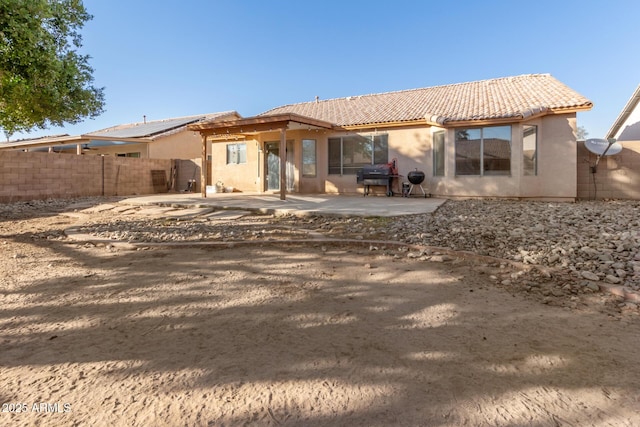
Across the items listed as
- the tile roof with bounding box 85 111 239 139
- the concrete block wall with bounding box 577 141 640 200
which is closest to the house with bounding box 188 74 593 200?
the concrete block wall with bounding box 577 141 640 200

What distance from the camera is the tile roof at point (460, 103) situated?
10.7m

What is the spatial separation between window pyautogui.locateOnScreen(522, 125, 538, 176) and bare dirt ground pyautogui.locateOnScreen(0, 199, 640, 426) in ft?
26.7

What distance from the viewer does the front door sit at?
47.8ft

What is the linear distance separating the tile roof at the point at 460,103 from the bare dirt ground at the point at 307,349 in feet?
27.8

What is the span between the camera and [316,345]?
2.32m

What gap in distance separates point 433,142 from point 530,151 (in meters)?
2.83

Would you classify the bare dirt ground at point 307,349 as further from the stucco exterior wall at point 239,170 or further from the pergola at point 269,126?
the stucco exterior wall at point 239,170

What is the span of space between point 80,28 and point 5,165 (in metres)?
6.84

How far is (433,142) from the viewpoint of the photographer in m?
12.1

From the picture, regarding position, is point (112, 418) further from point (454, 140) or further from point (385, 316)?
point (454, 140)

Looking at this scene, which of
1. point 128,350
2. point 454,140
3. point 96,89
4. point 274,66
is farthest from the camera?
point 274,66

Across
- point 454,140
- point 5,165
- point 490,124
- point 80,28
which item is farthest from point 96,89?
point 490,124

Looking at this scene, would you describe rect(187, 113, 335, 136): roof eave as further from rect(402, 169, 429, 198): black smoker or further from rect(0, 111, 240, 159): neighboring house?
rect(0, 111, 240, 159): neighboring house

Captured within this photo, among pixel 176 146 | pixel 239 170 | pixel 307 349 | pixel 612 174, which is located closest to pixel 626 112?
pixel 612 174
